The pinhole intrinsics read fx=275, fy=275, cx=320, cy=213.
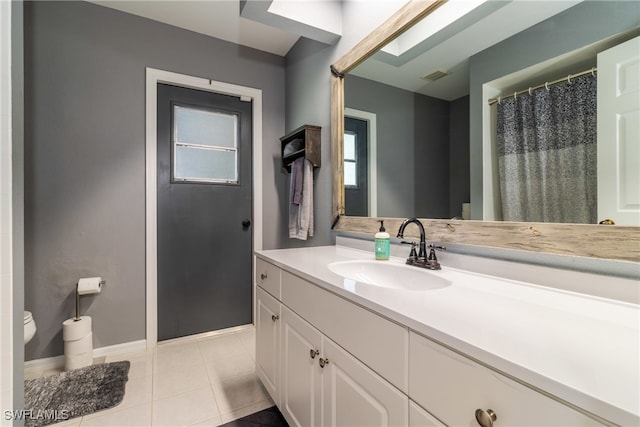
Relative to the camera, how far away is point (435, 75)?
119 centimetres

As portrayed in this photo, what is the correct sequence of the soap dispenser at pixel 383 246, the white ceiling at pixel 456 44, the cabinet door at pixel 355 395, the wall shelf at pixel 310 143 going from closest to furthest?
1. the cabinet door at pixel 355 395
2. the white ceiling at pixel 456 44
3. the soap dispenser at pixel 383 246
4. the wall shelf at pixel 310 143

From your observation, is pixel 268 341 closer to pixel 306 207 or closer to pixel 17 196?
pixel 306 207

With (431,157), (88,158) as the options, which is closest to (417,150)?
(431,157)

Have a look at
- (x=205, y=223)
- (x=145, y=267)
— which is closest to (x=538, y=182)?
(x=205, y=223)

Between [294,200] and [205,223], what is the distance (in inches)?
32.5

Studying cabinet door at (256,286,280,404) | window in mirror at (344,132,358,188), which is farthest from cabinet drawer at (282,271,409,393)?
window in mirror at (344,132,358,188)

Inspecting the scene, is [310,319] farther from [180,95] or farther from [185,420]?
[180,95]

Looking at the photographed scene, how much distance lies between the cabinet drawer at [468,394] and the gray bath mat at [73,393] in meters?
1.75

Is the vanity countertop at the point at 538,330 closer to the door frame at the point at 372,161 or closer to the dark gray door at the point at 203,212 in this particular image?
the door frame at the point at 372,161

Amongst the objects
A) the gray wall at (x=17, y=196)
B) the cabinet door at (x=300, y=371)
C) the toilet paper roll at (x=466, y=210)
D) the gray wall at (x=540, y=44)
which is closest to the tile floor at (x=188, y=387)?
the cabinet door at (x=300, y=371)

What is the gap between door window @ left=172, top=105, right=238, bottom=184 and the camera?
2.27 meters

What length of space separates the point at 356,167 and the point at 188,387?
1.68m

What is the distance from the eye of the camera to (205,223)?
234 centimetres

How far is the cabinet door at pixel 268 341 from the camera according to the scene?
4.37 ft
